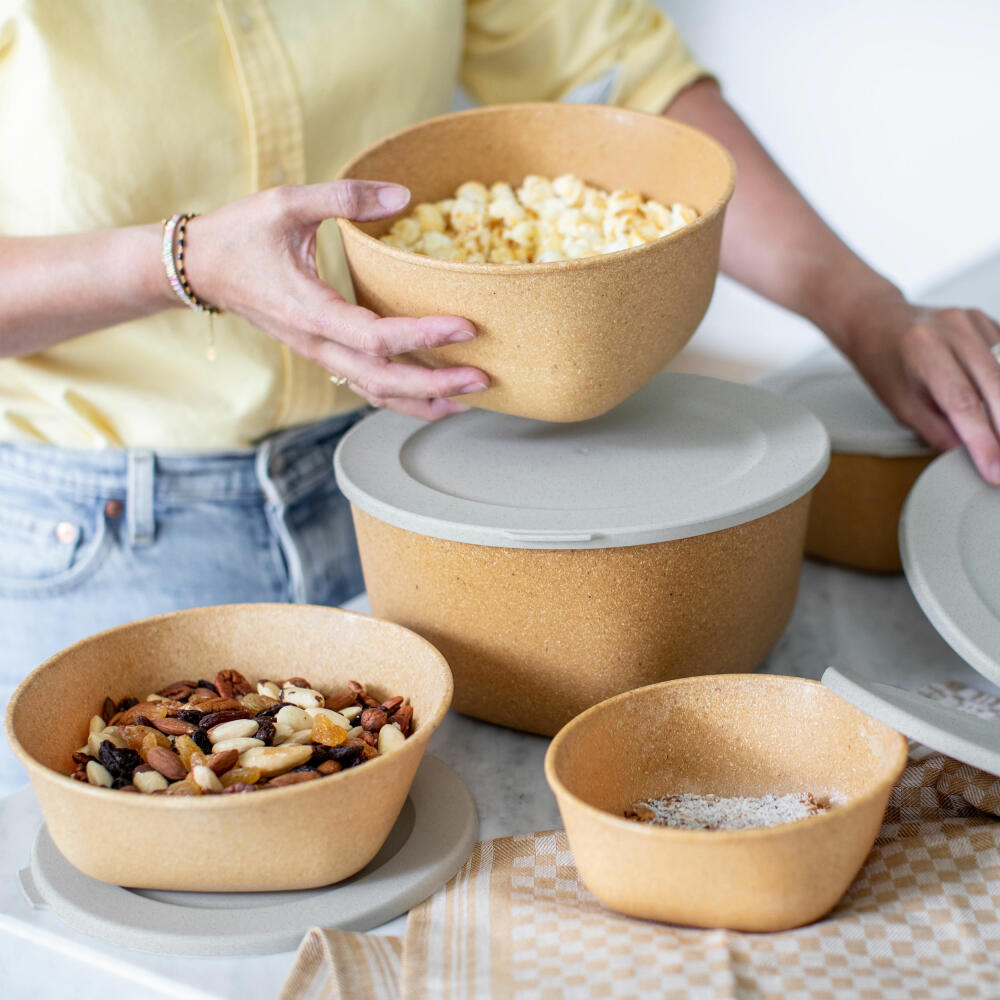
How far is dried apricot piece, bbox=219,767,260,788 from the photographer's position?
1.93ft

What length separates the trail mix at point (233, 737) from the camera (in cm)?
59

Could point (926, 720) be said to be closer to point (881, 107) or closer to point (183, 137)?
point (183, 137)

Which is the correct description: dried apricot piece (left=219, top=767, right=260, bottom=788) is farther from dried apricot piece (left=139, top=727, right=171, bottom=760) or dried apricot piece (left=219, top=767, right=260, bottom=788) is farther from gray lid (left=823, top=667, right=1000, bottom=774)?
gray lid (left=823, top=667, right=1000, bottom=774)

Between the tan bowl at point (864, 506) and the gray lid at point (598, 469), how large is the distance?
5.4 inches

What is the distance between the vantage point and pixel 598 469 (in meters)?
0.77

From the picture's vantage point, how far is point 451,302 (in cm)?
67

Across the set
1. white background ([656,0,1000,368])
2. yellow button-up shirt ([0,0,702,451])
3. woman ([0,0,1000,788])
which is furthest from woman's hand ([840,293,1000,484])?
white background ([656,0,1000,368])

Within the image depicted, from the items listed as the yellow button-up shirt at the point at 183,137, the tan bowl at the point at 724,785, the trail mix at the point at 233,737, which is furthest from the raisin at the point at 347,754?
the yellow button-up shirt at the point at 183,137

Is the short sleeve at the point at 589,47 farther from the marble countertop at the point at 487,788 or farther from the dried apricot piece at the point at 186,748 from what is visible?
the dried apricot piece at the point at 186,748

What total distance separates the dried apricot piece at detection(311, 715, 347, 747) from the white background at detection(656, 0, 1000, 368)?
2028 millimetres

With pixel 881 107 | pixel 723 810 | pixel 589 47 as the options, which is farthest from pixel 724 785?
pixel 881 107

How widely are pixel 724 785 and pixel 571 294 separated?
0.99ft

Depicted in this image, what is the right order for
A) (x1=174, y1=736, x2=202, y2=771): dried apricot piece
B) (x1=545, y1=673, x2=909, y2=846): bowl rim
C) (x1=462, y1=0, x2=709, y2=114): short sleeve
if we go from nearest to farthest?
(x1=545, y1=673, x2=909, y2=846): bowl rim → (x1=174, y1=736, x2=202, y2=771): dried apricot piece → (x1=462, y1=0, x2=709, y2=114): short sleeve

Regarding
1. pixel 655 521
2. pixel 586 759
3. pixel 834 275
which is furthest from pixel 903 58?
pixel 586 759
